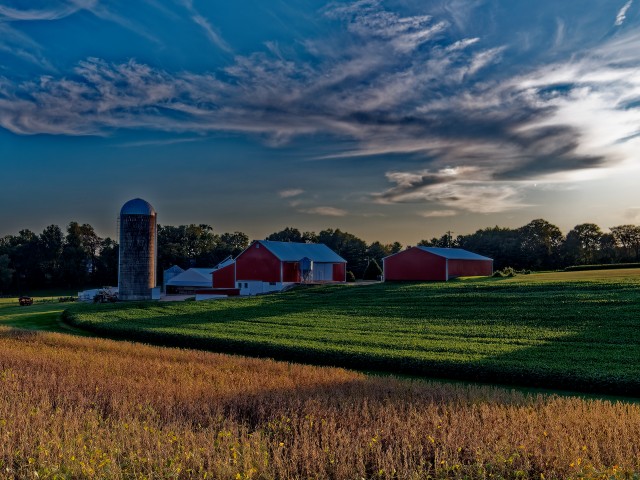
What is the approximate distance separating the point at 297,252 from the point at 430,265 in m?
14.9

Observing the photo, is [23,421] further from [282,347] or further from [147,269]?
[147,269]

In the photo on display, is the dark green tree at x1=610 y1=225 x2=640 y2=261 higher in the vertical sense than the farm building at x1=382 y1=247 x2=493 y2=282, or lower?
higher

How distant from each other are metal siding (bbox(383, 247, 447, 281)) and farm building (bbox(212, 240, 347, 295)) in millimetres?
8388

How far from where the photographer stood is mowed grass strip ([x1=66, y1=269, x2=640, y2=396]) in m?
15.3

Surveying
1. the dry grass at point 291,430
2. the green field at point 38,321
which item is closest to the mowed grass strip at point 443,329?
the green field at point 38,321

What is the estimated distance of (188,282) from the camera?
66.4 m

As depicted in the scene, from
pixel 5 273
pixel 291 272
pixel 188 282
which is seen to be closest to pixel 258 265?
pixel 291 272

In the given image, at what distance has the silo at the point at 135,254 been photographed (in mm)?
47625

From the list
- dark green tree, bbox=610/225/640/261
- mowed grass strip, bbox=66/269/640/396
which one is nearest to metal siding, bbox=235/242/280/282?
mowed grass strip, bbox=66/269/640/396

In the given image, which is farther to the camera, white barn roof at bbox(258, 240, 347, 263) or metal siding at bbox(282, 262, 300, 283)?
white barn roof at bbox(258, 240, 347, 263)

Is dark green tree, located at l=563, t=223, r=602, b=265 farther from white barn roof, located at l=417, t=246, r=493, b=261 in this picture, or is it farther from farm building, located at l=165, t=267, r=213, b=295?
farm building, located at l=165, t=267, r=213, b=295

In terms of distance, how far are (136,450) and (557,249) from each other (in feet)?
276

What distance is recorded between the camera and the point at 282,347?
19594 mm

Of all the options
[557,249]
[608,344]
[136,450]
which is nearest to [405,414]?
[136,450]
